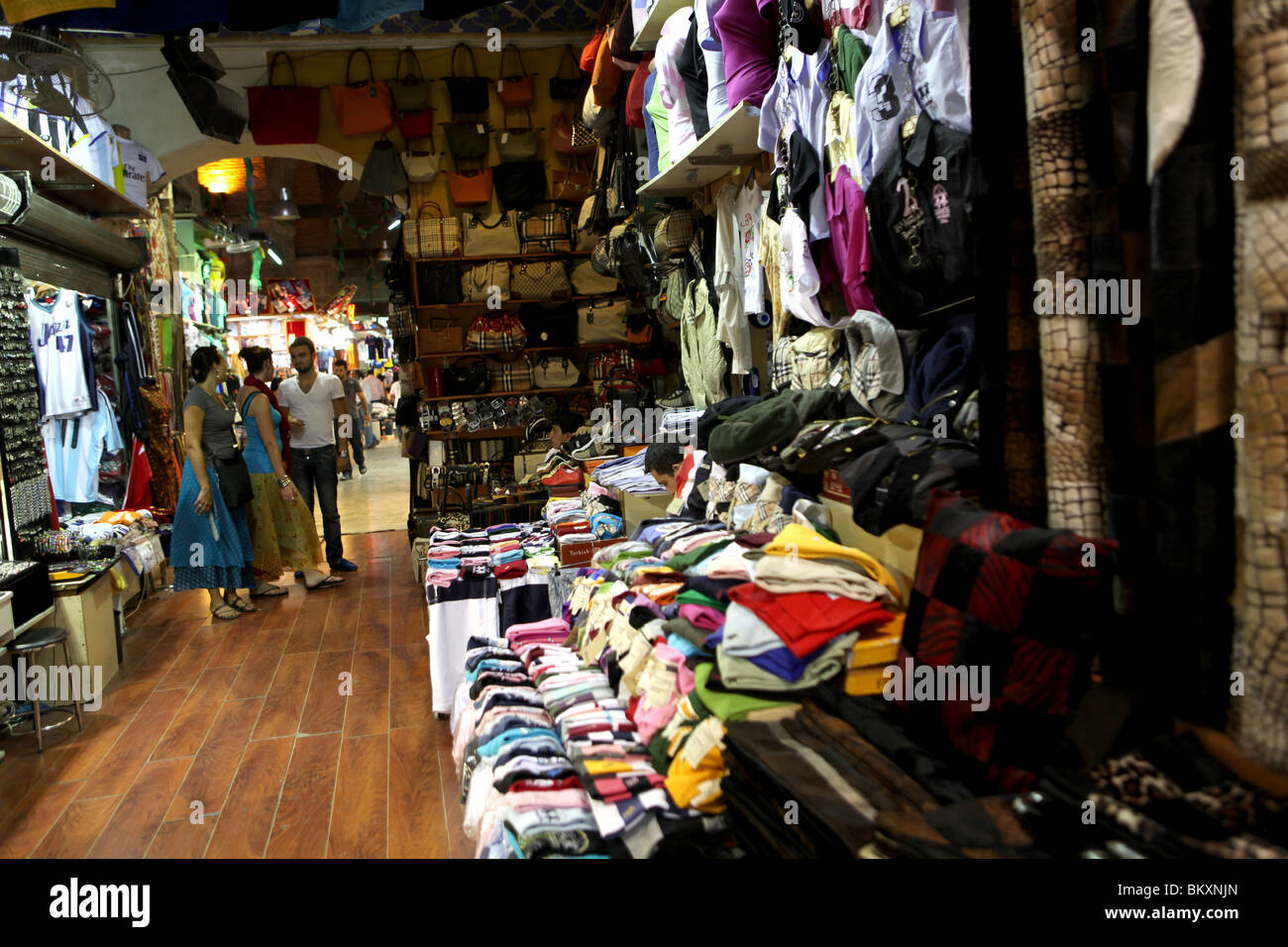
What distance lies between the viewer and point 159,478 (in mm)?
6930

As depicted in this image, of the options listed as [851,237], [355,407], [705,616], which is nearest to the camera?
[705,616]

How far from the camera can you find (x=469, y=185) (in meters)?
7.53

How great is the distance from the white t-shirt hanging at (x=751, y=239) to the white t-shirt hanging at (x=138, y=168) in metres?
5.00

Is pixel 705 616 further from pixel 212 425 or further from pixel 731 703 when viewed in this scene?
pixel 212 425

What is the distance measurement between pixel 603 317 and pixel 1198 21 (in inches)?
255

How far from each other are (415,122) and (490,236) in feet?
3.88

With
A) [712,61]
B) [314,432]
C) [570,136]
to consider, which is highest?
[570,136]

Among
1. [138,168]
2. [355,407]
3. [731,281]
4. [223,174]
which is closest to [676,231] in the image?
[731,281]

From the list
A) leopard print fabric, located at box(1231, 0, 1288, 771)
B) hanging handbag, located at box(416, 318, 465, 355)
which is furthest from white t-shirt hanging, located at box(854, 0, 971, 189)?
hanging handbag, located at box(416, 318, 465, 355)

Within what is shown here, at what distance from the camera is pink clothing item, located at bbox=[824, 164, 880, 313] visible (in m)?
2.29

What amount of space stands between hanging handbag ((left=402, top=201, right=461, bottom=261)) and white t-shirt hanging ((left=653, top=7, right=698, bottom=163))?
3913 mm

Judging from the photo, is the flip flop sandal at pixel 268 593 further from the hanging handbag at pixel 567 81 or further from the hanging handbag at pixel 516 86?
the hanging handbag at pixel 567 81

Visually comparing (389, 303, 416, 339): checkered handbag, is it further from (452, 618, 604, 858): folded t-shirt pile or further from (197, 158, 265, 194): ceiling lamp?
(452, 618, 604, 858): folded t-shirt pile

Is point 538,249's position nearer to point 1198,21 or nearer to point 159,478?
point 159,478
